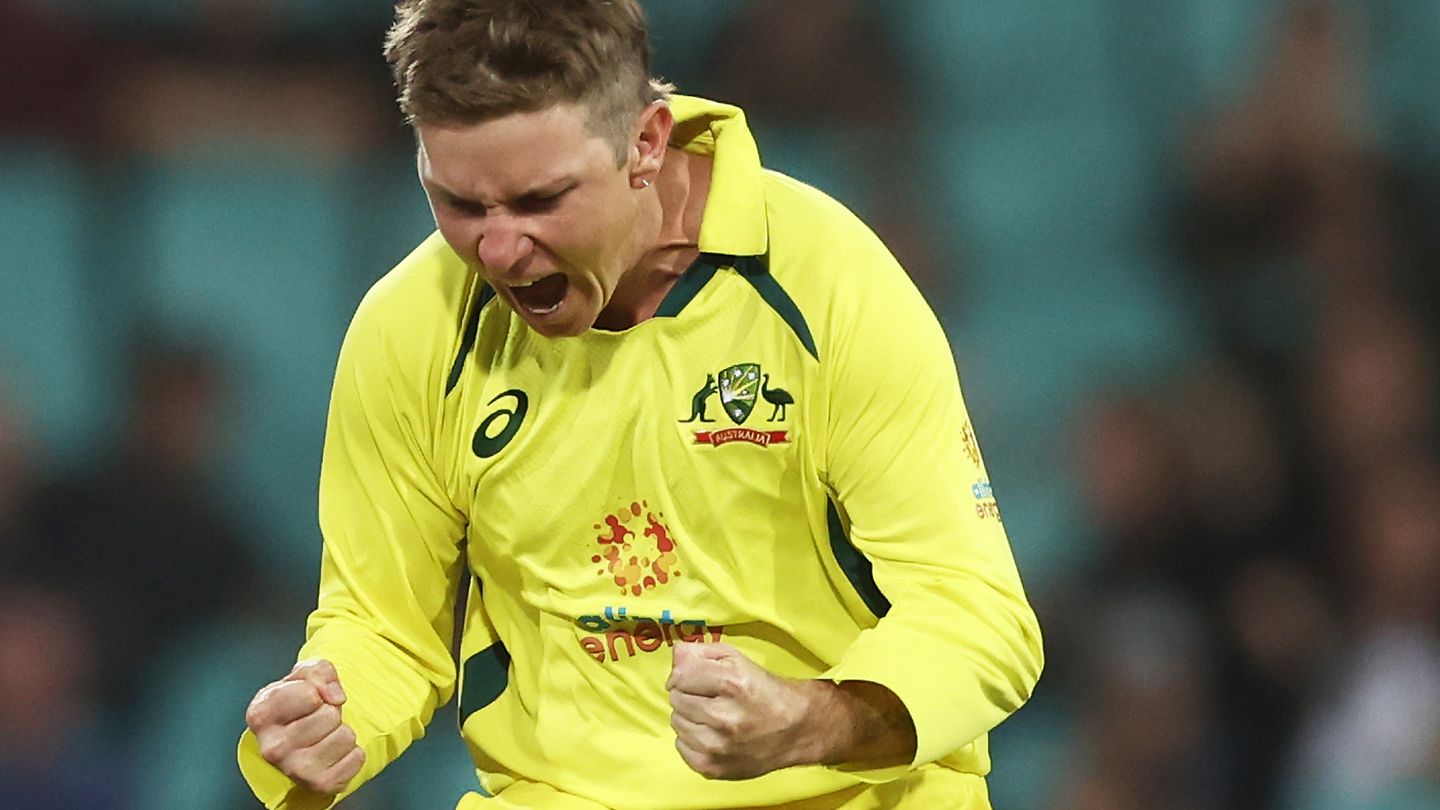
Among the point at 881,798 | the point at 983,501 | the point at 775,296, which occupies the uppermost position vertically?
the point at 775,296

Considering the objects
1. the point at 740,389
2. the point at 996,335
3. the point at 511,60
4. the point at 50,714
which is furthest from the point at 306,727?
the point at 996,335

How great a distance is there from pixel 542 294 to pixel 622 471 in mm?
218

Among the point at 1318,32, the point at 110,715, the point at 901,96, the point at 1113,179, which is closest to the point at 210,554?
the point at 110,715

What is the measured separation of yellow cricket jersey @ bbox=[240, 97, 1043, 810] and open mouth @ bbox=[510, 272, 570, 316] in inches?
4.7

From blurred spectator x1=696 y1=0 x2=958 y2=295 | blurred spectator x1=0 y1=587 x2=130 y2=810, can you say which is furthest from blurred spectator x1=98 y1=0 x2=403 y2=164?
blurred spectator x1=0 y1=587 x2=130 y2=810

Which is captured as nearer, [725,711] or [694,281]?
[725,711]

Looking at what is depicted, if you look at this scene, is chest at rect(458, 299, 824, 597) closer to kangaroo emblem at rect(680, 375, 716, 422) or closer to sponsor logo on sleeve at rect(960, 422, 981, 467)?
kangaroo emblem at rect(680, 375, 716, 422)

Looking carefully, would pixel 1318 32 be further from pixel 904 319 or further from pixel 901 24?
pixel 904 319

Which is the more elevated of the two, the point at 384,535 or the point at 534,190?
the point at 534,190

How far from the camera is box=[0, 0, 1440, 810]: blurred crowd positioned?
12.0 feet

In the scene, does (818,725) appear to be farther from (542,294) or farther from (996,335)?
(996,335)

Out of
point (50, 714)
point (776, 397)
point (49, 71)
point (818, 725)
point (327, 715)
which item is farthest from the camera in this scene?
point (49, 71)

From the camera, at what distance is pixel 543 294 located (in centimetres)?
199

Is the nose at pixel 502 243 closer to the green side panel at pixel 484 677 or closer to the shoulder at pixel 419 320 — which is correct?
the shoulder at pixel 419 320
